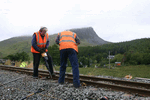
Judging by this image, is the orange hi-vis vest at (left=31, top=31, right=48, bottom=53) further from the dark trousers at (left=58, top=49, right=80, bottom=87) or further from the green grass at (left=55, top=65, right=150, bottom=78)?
the green grass at (left=55, top=65, right=150, bottom=78)

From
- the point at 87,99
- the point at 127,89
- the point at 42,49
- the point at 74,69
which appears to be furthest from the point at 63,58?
the point at 127,89

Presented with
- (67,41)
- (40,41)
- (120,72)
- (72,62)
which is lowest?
(120,72)

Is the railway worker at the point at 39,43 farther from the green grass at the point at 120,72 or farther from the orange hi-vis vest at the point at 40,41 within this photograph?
the green grass at the point at 120,72

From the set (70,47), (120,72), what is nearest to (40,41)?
(70,47)

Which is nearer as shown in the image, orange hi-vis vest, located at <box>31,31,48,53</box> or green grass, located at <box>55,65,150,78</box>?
orange hi-vis vest, located at <box>31,31,48,53</box>

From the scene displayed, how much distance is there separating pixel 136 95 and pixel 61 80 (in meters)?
2.50

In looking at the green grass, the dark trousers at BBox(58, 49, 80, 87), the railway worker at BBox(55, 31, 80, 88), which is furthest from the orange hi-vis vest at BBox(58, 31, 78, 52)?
the green grass

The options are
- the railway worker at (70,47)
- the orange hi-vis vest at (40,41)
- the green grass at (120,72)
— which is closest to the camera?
the railway worker at (70,47)

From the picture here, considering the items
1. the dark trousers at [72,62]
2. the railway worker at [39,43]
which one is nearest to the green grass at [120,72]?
the dark trousers at [72,62]

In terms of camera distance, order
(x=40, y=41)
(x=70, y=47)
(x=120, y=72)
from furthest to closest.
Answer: (x=120, y=72), (x=40, y=41), (x=70, y=47)

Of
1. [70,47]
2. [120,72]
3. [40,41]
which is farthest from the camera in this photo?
[120,72]

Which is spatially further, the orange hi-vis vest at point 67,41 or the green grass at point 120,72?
the green grass at point 120,72

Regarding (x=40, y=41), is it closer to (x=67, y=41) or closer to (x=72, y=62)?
(x=67, y=41)

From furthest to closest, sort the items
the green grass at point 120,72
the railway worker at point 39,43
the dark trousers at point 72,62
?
the green grass at point 120,72 → the railway worker at point 39,43 → the dark trousers at point 72,62
